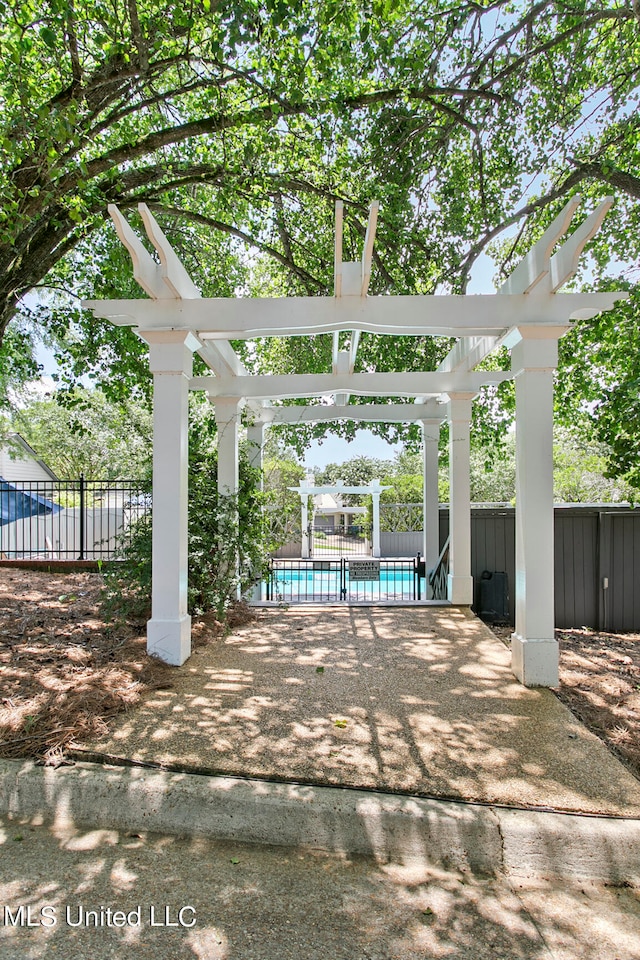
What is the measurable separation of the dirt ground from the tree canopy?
246 cm

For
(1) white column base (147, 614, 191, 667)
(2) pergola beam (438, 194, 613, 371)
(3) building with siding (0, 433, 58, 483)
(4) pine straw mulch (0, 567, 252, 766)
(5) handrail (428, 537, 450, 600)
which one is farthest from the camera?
(3) building with siding (0, 433, 58, 483)

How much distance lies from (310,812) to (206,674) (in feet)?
6.57

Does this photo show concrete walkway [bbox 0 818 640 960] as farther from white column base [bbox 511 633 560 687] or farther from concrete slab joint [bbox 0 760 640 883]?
white column base [bbox 511 633 560 687]

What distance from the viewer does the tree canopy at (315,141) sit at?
4691 millimetres

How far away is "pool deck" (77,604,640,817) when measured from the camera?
9.19 ft

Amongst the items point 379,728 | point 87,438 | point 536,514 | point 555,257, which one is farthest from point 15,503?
point 555,257

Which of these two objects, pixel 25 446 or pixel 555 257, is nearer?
pixel 555 257

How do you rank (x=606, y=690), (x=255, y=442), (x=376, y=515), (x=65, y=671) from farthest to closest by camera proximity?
(x=376, y=515) < (x=255, y=442) < (x=606, y=690) < (x=65, y=671)

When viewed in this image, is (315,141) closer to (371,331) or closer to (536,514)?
(371,331)

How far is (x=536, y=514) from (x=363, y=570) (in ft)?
15.0

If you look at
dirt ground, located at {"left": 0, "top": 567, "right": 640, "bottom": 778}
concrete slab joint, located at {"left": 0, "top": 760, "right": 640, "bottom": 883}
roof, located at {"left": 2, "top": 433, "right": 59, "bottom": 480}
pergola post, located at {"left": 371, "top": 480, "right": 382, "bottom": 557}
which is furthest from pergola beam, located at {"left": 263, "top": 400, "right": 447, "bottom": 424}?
roof, located at {"left": 2, "top": 433, "right": 59, "bottom": 480}

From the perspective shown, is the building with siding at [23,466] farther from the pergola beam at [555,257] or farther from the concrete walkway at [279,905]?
the concrete walkway at [279,905]

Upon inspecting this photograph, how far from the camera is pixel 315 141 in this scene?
577cm

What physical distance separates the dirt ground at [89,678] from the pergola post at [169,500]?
0.26 metres
